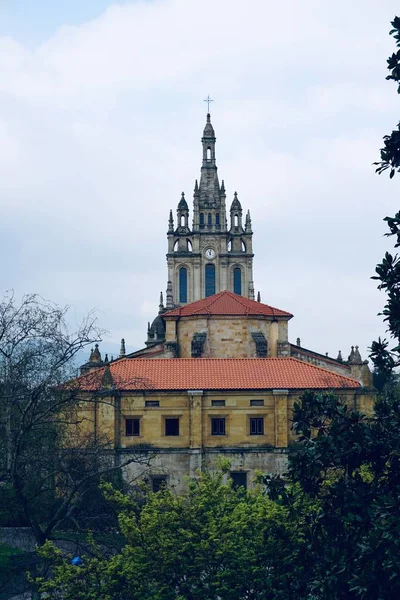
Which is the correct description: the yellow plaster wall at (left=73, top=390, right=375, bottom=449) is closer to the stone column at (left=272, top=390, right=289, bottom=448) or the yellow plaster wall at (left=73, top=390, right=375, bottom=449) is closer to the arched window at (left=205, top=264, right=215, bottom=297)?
the stone column at (left=272, top=390, right=289, bottom=448)

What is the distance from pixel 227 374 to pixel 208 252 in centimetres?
7688

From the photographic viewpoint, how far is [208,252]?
131 m

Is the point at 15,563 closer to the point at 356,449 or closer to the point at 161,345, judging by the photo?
the point at 356,449

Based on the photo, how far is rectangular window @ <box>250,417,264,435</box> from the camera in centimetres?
5272

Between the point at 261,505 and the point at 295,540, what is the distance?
194 cm

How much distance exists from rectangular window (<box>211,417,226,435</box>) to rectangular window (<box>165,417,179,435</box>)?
210 cm

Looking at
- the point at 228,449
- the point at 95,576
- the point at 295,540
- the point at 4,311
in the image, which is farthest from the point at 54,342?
the point at 228,449

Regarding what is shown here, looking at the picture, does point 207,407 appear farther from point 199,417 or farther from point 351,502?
point 351,502

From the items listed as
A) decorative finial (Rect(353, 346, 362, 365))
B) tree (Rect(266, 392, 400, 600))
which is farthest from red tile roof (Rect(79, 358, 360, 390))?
tree (Rect(266, 392, 400, 600))

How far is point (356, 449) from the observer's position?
1925 cm

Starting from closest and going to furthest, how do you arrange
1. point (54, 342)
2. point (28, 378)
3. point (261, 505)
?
1. point (261, 505)
2. point (54, 342)
3. point (28, 378)

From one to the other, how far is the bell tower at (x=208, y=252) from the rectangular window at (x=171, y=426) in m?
74.2

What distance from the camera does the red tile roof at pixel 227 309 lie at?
67.2 m

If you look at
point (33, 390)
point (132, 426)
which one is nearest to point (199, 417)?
point (132, 426)
